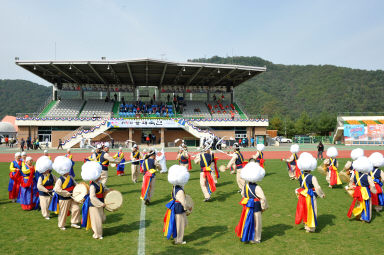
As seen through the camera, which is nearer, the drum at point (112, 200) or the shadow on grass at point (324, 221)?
the drum at point (112, 200)

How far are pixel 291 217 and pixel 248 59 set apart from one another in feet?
440

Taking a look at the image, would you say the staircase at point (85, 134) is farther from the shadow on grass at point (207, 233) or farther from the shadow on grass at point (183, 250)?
the shadow on grass at point (183, 250)

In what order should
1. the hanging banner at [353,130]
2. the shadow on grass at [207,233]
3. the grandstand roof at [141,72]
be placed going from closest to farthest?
the shadow on grass at [207,233] → the grandstand roof at [141,72] → the hanging banner at [353,130]

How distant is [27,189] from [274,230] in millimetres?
7826

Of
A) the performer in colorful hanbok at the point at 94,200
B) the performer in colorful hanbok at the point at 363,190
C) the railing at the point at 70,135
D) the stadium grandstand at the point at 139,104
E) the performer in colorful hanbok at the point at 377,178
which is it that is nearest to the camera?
the performer in colorful hanbok at the point at 94,200

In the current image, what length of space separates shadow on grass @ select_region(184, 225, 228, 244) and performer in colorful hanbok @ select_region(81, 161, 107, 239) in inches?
82.7

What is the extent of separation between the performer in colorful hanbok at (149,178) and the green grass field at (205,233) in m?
0.38

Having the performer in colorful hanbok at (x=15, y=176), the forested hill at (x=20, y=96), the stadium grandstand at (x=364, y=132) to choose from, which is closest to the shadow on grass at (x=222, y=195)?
the performer in colorful hanbok at (x=15, y=176)

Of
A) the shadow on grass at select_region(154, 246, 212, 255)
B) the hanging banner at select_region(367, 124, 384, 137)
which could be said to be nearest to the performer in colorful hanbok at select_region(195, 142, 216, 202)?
the shadow on grass at select_region(154, 246, 212, 255)

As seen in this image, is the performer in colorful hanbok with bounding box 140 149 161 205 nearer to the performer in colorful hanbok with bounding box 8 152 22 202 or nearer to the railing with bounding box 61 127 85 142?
the performer in colorful hanbok with bounding box 8 152 22 202

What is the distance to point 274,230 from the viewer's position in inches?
286

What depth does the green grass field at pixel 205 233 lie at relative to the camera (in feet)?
19.9

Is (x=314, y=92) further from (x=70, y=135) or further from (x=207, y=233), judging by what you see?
(x=207, y=233)

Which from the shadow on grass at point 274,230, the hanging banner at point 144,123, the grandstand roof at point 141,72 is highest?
the grandstand roof at point 141,72
